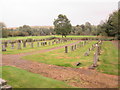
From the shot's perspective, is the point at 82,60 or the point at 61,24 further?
the point at 61,24

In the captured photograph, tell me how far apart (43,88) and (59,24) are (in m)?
58.2

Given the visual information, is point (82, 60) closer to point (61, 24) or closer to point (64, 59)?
point (64, 59)

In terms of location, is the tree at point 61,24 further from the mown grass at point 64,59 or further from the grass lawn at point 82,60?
the mown grass at point 64,59

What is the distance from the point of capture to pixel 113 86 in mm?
7613

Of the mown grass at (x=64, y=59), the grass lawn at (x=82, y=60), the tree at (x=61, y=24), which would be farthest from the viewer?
the tree at (x=61, y=24)

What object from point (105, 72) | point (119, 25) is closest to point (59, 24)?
point (119, 25)

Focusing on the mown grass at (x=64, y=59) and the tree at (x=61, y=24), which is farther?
the tree at (x=61, y=24)

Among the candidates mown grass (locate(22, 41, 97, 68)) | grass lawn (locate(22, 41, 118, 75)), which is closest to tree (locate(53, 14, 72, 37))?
grass lawn (locate(22, 41, 118, 75))

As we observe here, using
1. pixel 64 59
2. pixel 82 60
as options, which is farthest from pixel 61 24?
pixel 82 60

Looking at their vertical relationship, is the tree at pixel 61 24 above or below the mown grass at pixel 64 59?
above

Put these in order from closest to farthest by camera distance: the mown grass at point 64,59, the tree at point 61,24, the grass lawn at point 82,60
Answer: the grass lawn at point 82,60 → the mown grass at point 64,59 → the tree at point 61,24

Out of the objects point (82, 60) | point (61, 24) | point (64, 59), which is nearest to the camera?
point (82, 60)

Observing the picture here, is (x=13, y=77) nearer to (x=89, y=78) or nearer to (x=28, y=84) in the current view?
(x=28, y=84)

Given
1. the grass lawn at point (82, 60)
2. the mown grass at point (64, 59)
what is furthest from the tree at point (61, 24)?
the mown grass at point (64, 59)
